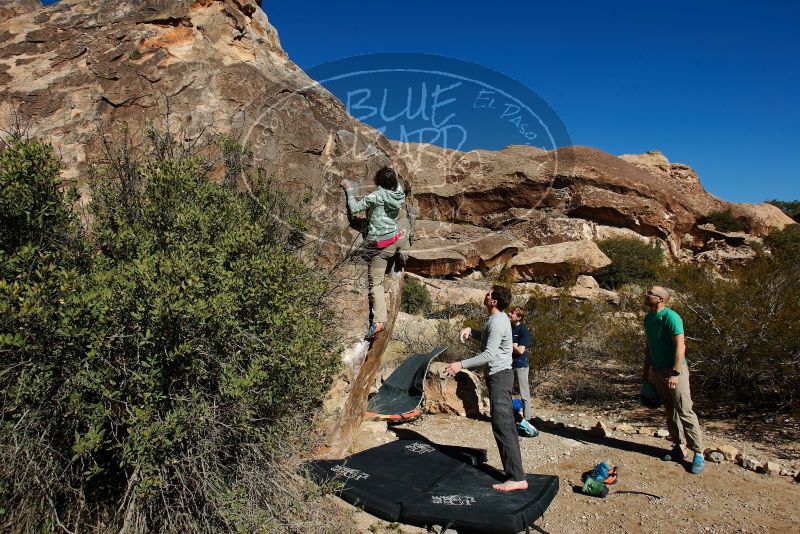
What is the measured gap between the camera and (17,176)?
2.84m

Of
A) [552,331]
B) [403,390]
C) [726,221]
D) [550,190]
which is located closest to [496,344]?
[403,390]

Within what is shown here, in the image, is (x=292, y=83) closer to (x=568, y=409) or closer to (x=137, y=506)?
(x=137, y=506)

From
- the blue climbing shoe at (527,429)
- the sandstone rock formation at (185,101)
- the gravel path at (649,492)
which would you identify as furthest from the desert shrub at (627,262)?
the sandstone rock formation at (185,101)

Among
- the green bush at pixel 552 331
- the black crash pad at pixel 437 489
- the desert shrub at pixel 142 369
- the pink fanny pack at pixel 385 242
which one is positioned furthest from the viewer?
the green bush at pixel 552 331

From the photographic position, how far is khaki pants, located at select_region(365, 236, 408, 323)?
5.06 meters

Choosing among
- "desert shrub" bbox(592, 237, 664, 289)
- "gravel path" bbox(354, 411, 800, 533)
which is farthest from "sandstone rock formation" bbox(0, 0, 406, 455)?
"desert shrub" bbox(592, 237, 664, 289)

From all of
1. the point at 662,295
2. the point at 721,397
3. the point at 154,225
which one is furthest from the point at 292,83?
the point at 721,397

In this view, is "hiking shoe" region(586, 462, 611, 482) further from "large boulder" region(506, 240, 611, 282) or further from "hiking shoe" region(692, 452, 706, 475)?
"large boulder" region(506, 240, 611, 282)

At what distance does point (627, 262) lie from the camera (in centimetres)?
1962

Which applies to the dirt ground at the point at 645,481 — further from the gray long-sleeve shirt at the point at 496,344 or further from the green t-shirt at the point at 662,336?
the gray long-sleeve shirt at the point at 496,344

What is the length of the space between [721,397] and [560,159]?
18842 millimetres

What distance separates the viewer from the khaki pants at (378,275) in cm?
506

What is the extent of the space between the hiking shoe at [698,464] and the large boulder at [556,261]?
1319cm

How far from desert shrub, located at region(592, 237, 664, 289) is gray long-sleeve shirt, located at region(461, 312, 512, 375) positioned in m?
15.5
